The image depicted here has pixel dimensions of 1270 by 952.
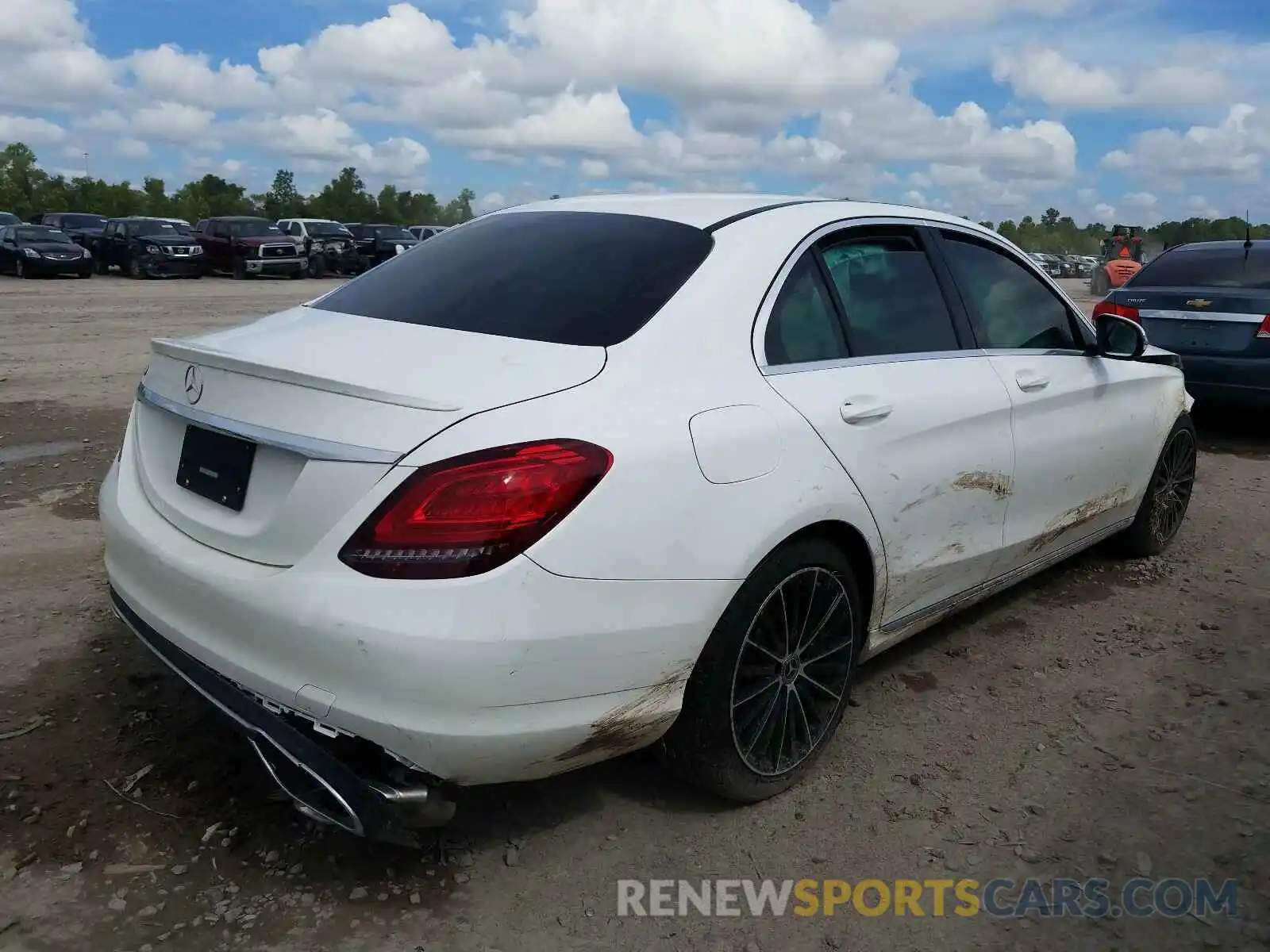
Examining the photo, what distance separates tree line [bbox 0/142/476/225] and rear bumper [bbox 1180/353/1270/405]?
2605 inches

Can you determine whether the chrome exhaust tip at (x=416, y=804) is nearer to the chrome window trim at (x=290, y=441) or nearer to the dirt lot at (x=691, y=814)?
the dirt lot at (x=691, y=814)

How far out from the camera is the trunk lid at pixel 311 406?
229cm

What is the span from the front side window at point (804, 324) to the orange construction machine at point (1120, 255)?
38.2ft

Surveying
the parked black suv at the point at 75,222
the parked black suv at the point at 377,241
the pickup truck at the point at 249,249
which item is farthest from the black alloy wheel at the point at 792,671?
the parked black suv at the point at 75,222

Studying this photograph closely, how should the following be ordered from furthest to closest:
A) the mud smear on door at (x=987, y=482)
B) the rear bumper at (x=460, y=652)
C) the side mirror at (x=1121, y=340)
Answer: the side mirror at (x=1121, y=340) < the mud smear on door at (x=987, y=482) < the rear bumper at (x=460, y=652)

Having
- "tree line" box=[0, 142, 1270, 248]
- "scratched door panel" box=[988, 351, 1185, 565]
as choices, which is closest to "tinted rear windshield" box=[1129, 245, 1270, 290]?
"scratched door panel" box=[988, 351, 1185, 565]

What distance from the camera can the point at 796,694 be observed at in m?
3.01

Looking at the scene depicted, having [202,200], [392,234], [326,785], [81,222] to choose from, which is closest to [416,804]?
[326,785]

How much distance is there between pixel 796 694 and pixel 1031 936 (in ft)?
2.76

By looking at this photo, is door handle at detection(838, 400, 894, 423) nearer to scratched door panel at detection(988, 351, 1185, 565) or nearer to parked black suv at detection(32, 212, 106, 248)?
scratched door panel at detection(988, 351, 1185, 565)

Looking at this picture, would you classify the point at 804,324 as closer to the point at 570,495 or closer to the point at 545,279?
the point at 545,279

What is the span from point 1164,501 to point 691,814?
134 inches

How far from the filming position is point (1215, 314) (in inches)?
305

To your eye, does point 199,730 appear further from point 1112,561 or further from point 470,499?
point 1112,561
